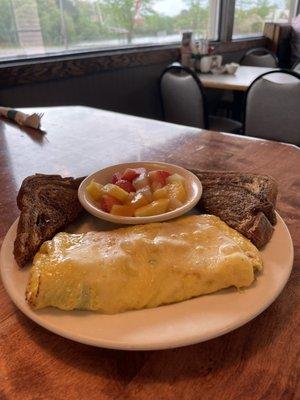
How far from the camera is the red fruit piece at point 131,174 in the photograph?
67 centimetres

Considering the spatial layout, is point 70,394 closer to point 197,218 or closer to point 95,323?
point 95,323

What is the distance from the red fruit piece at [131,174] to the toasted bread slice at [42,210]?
0.10 m

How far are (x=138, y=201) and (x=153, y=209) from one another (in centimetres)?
4

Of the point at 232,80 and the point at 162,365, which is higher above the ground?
the point at 162,365

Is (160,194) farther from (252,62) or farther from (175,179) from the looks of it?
(252,62)

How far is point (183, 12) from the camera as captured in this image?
3.10 metres

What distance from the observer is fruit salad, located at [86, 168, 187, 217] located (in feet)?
1.89

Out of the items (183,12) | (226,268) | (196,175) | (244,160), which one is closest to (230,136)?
(244,160)

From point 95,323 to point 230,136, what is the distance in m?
1.00

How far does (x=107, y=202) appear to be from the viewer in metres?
0.59

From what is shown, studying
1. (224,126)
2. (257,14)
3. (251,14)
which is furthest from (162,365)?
(257,14)

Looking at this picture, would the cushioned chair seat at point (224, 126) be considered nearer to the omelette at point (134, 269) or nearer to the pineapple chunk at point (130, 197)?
the pineapple chunk at point (130, 197)

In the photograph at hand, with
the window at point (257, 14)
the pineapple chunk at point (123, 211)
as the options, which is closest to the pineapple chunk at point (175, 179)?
the pineapple chunk at point (123, 211)

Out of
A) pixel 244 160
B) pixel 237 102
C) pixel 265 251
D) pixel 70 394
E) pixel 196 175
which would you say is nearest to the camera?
pixel 70 394
